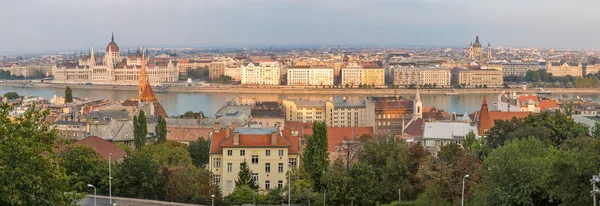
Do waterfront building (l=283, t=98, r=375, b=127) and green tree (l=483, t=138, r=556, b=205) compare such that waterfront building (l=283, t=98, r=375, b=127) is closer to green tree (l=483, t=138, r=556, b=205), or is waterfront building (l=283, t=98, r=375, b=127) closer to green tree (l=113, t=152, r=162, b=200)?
green tree (l=113, t=152, r=162, b=200)

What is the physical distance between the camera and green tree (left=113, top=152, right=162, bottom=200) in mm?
7891

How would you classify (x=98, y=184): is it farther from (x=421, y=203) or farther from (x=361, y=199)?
(x=421, y=203)

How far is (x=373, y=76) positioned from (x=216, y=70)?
39.5 ft

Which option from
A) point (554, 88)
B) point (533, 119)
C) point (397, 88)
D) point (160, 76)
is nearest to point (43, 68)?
point (160, 76)

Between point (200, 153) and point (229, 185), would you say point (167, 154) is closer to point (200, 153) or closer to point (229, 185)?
point (200, 153)

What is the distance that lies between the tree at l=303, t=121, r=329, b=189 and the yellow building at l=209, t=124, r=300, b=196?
0.37 m

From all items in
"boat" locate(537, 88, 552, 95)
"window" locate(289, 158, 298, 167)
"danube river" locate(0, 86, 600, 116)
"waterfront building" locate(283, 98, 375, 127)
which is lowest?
"danube river" locate(0, 86, 600, 116)

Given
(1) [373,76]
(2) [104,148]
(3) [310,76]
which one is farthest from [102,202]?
(1) [373,76]

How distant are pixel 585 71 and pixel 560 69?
270 cm

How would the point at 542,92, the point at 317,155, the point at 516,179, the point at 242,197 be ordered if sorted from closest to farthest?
the point at 516,179 → the point at 242,197 → the point at 317,155 → the point at 542,92

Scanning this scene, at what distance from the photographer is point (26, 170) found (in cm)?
446

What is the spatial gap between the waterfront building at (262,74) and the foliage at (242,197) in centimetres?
3717

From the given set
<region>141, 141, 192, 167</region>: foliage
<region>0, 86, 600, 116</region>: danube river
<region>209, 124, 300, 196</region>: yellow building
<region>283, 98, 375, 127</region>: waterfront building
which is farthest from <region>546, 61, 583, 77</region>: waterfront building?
<region>209, 124, 300, 196</region>: yellow building

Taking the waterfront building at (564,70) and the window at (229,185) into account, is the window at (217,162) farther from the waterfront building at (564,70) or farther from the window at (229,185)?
the waterfront building at (564,70)
